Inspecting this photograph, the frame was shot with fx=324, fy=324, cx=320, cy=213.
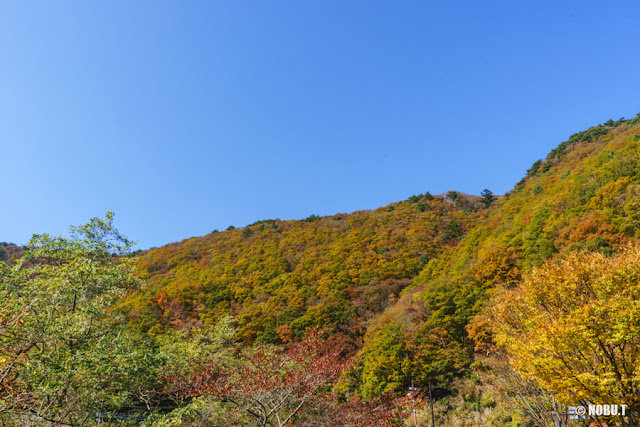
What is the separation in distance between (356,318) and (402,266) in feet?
34.1

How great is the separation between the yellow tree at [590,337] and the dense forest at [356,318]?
7cm

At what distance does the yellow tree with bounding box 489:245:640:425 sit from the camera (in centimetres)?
927

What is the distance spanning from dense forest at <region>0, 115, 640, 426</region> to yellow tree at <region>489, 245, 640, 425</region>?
66mm

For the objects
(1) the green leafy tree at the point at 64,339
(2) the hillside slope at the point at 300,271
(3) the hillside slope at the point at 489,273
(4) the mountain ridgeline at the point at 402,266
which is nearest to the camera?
(1) the green leafy tree at the point at 64,339

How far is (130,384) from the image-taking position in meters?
9.93

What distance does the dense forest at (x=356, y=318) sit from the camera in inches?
301

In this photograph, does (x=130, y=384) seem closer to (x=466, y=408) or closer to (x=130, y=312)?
(x=466, y=408)

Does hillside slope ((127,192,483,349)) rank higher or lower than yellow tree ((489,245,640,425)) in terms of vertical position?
higher

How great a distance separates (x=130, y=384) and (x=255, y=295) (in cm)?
3304

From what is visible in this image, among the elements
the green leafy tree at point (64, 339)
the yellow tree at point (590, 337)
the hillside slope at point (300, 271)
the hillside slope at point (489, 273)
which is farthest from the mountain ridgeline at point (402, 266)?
the green leafy tree at point (64, 339)

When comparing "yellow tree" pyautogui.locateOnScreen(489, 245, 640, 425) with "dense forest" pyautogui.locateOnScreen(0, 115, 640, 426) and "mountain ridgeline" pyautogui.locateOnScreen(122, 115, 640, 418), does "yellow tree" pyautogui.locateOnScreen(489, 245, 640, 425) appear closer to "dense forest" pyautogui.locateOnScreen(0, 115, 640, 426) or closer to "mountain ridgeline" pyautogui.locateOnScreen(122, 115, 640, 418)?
"dense forest" pyautogui.locateOnScreen(0, 115, 640, 426)

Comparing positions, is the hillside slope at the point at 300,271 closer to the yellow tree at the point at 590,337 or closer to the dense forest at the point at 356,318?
the dense forest at the point at 356,318

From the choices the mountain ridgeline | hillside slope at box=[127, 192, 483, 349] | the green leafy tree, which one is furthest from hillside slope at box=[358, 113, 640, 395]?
the green leafy tree

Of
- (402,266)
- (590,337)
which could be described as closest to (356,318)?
(402,266)
